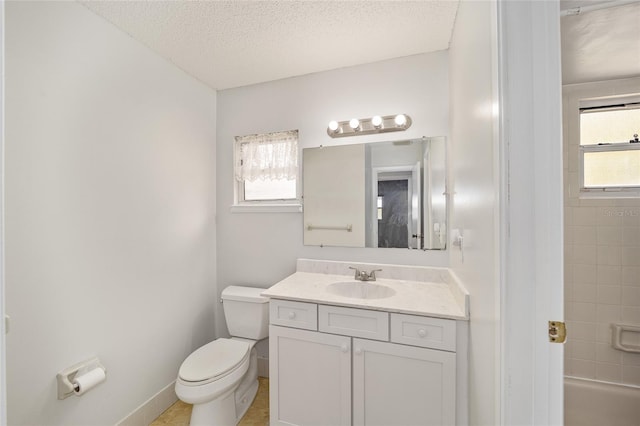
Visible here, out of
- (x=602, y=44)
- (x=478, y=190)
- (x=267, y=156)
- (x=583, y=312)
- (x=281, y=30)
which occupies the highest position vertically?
(x=281, y=30)

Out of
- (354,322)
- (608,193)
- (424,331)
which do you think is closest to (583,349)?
(608,193)

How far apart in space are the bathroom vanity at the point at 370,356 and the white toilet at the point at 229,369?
0.90 feet

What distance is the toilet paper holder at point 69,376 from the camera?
4.32 ft

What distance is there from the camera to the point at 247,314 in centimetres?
199

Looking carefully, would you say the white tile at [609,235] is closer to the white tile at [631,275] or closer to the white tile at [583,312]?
the white tile at [631,275]

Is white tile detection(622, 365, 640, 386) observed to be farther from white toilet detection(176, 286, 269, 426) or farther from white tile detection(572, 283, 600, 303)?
white toilet detection(176, 286, 269, 426)

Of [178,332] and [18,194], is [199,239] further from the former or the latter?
[18,194]

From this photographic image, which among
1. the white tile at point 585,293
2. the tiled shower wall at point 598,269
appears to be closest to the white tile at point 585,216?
the tiled shower wall at point 598,269

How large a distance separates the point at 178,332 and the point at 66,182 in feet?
4.06

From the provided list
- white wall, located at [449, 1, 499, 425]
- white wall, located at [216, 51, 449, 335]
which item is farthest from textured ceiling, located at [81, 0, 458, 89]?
white wall, located at [449, 1, 499, 425]

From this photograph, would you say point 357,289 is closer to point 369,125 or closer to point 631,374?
point 369,125

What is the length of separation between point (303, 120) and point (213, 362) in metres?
1.79

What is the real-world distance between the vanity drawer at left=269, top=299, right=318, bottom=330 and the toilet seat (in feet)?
1.19

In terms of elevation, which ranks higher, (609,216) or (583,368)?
(609,216)
